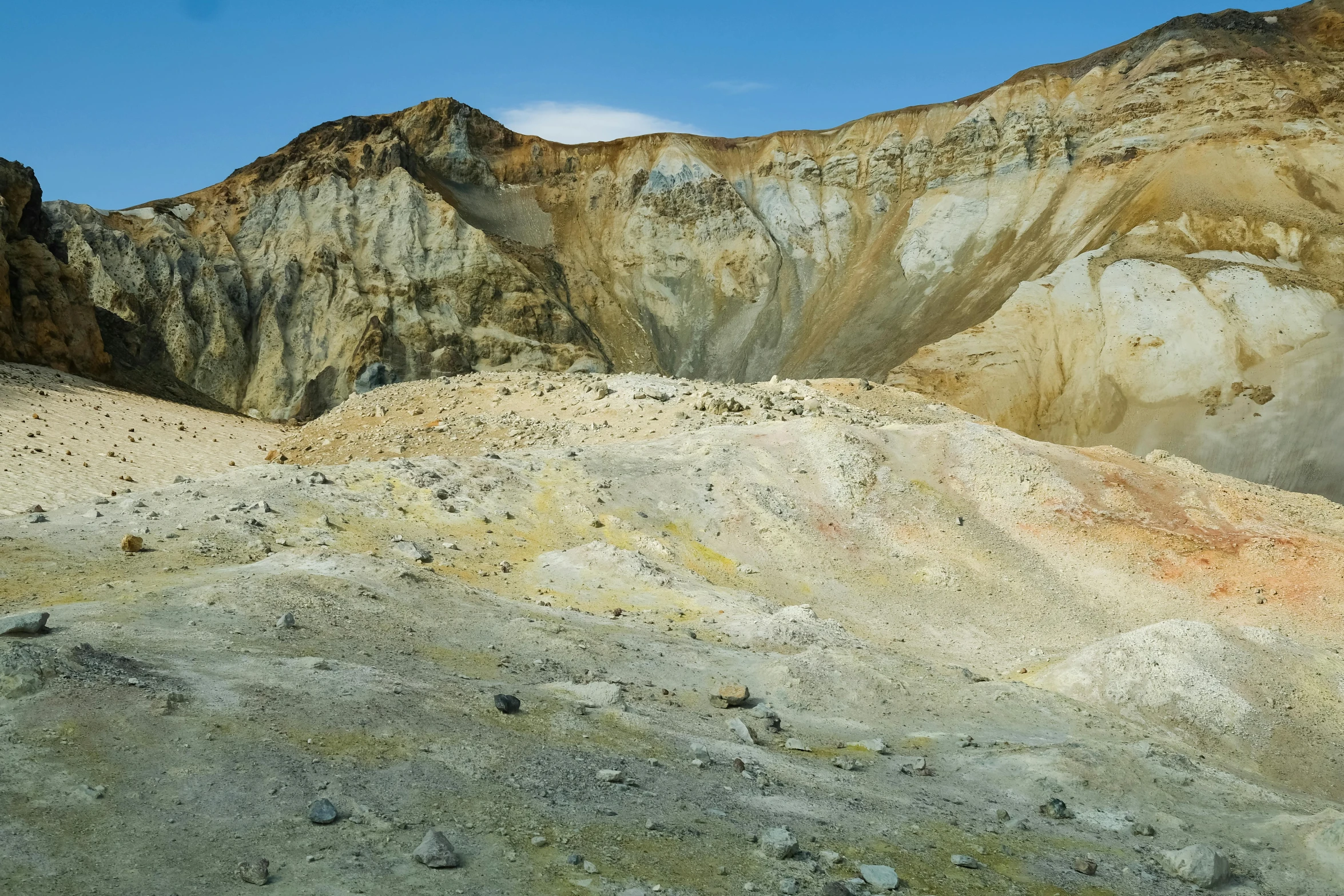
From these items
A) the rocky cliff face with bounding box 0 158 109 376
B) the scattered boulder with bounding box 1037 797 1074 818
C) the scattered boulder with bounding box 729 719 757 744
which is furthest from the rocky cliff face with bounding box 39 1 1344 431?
the scattered boulder with bounding box 729 719 757 744

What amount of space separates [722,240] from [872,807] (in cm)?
6182

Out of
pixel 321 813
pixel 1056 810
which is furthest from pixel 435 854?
pixel 1056 810

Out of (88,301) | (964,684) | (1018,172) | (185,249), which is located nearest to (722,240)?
(1018,172)

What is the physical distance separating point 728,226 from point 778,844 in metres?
63.1

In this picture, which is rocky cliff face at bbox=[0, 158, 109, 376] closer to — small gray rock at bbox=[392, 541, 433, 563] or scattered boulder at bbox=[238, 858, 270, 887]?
small gray rock at bbox=[392, 541, 433, 563]

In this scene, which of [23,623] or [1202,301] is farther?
[1202,301]

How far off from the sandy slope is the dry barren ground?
3.75 metres

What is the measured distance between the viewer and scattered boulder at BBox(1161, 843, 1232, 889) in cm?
665

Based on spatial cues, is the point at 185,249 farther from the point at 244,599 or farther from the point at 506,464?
the point at 244,599

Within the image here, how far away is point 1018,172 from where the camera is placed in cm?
6119

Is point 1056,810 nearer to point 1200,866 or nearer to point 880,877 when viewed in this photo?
point 1200,866

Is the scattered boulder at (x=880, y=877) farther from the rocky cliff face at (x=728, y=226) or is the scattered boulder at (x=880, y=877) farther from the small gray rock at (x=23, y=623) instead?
the rocky cliff face at (x=728, y=226)

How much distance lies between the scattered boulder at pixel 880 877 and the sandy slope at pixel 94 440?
42.3 feet

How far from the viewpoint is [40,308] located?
98.2 feet
